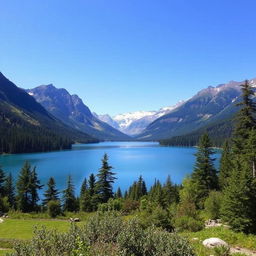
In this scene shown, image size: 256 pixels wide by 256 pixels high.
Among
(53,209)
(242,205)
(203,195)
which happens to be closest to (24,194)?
(53,209)

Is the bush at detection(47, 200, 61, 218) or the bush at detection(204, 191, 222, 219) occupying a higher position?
the bush at detection(204, 191, 222, 219)

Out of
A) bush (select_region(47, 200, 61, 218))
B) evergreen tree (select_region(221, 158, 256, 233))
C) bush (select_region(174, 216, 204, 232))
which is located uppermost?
evergreen tree (select_region(221, 158, 256, 233))

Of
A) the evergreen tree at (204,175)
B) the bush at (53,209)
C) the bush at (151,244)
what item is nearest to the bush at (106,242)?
the bush at (151,244)

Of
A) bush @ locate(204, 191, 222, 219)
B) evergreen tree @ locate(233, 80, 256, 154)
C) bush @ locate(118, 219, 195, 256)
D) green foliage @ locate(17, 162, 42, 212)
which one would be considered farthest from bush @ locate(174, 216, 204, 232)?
green foliage @ locate(17, 162, 42, 212)

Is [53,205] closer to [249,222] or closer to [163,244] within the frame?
[249,222]

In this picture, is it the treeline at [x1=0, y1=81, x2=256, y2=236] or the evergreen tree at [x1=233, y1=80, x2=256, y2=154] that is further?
the evergreen tree at [x1=233, y1=80, x2=256, y2=154]

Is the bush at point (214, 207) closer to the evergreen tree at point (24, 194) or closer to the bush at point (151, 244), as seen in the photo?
the bush at point (151, 244)

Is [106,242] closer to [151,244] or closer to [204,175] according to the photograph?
[151,244]

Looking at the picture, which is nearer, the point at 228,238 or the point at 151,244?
the point at 151,244

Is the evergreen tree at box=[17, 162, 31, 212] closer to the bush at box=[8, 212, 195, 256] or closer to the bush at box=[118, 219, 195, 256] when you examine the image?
the bush at box=[8, 212, 195, 256]

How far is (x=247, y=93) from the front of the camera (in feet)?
109

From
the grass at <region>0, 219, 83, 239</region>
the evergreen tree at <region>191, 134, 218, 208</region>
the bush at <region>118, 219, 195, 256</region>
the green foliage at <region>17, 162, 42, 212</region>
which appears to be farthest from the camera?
the green foliage at <region>17, 162, 42, 212</region>

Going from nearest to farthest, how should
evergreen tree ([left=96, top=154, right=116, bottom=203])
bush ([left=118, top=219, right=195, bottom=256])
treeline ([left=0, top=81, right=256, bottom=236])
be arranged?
bush ([left=118, top=219, right=195, bottom=256]), treeline ([left=0, top=81, right=256, bottom=236]), evergreen tree ([left=96, top=154, right=116, bottom=203])

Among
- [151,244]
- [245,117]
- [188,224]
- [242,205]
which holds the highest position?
[245,117]
